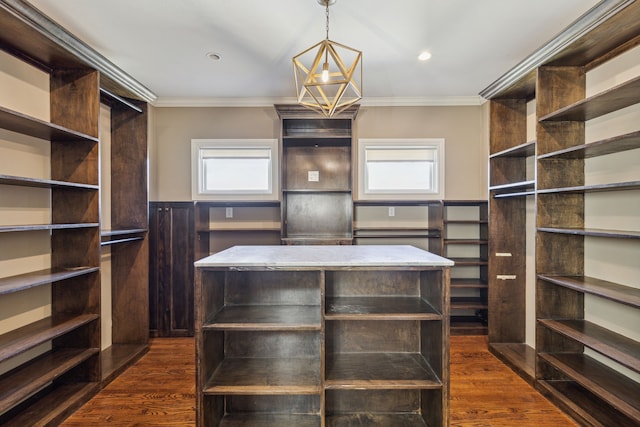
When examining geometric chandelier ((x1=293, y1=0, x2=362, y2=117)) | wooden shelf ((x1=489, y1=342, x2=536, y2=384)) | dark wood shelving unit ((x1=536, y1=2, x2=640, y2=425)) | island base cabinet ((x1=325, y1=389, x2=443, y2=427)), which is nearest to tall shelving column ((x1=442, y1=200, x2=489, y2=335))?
wooden shelf ((x1=489, y1=342, x2=536, y2=384))

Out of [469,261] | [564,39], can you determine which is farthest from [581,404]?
[564,39]

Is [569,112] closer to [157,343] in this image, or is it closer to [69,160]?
[69,160]

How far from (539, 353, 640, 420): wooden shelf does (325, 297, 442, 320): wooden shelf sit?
1.24 m

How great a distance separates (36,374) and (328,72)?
2716 mm

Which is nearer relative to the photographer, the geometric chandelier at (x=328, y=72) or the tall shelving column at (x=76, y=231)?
the geometric chandelier at (x=328, y=72)

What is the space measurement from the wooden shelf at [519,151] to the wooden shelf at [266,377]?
2395mm

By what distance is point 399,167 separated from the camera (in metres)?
3.95

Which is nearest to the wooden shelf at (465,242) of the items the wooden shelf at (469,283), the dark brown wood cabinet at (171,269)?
the wooden shelf at (469,283)

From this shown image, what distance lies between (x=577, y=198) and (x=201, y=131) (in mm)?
3897

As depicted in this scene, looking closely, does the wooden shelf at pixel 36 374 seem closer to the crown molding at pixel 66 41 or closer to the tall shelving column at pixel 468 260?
the crown molding at pixel 66 41

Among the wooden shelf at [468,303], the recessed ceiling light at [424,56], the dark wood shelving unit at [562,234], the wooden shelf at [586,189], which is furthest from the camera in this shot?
the wooden shelf at [468,303]

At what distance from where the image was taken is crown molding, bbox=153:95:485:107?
3.82 m

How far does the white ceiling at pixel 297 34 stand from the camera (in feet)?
6.99

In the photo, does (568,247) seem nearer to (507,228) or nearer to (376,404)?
(507,228)
